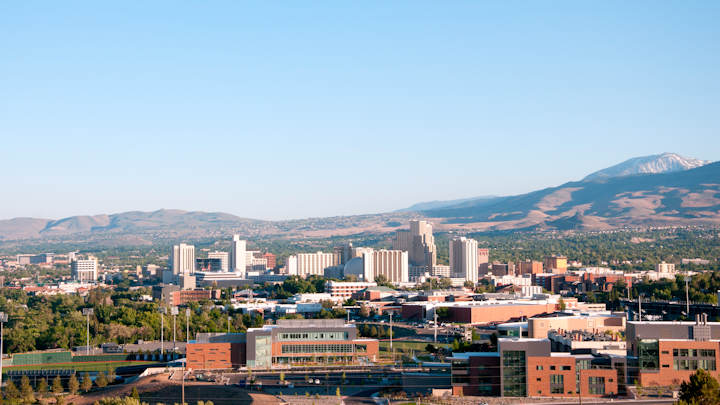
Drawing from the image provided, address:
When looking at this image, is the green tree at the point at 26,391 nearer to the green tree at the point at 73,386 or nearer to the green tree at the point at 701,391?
the green tree at the point at 73,386

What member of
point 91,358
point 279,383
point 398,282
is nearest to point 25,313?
point 91,358

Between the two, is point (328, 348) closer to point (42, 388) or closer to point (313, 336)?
point (313, 336)

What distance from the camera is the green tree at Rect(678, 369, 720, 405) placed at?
44.0 metres

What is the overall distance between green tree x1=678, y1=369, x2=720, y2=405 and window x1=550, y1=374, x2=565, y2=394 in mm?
10060

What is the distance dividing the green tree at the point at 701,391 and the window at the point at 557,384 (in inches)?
396

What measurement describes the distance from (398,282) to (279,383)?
370 feet

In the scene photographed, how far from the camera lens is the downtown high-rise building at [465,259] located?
185 metres

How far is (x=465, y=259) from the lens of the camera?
186 metres

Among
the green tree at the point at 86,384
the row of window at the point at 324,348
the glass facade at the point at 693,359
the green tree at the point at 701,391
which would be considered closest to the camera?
the green tree at the point at 701,391

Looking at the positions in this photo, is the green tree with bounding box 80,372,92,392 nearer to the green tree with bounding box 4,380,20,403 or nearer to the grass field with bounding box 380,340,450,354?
the green tree with bounding box 4,380,20,403

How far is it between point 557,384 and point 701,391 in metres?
11.4

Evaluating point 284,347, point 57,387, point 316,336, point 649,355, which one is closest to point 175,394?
point 57,387

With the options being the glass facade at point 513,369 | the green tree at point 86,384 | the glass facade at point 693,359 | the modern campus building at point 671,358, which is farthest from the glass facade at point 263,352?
Result: the glass facade at point 693,359

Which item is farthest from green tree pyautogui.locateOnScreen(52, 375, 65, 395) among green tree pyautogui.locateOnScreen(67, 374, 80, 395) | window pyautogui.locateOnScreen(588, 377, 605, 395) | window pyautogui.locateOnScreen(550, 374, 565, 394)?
window pyautogui.locateOnScreen(588, 377, 605, 395)
